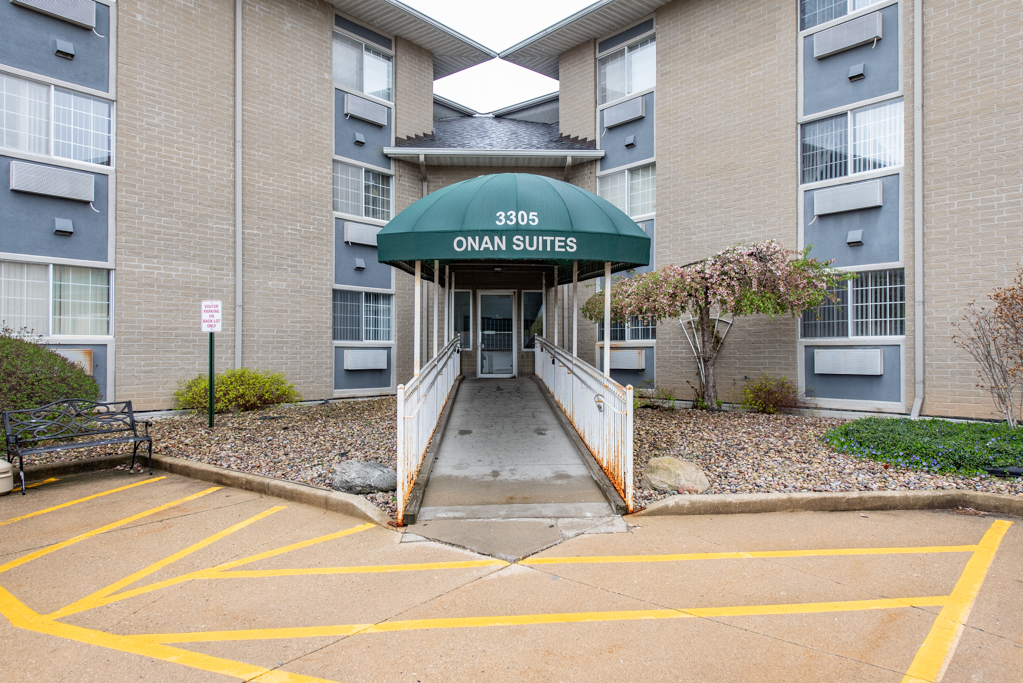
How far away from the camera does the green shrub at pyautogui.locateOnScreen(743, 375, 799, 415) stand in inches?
455

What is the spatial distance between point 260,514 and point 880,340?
10425 millimetres

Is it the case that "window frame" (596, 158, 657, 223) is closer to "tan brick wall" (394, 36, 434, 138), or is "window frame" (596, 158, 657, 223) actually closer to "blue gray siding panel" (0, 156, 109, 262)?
"tan brick wall" (394, 36, 434, 138)

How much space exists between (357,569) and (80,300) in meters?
9.41

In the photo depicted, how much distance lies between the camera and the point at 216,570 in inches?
185

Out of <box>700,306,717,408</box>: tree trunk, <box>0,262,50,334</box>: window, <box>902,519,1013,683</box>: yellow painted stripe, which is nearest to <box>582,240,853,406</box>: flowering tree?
<box>700,306,717,408</box>: tree trunk

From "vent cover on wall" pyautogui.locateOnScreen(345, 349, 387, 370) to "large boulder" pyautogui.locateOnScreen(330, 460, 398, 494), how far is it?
7.78 meters

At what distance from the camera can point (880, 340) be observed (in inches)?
428

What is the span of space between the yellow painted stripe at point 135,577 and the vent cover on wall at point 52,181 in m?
8.21

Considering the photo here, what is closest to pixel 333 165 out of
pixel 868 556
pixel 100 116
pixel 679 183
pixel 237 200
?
pixel 237 200

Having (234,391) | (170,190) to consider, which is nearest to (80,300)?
(170,190)

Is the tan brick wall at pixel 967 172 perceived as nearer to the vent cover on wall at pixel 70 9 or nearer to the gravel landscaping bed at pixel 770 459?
the gravel landscaping bed at pixel 770 459

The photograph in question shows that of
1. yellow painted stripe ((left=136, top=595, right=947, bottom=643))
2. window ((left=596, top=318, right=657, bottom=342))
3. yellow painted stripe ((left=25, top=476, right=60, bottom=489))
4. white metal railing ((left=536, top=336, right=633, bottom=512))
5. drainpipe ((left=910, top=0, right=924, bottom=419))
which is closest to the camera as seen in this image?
yellow painted stripe ((left=136, top=595, right=947, bottom=643))

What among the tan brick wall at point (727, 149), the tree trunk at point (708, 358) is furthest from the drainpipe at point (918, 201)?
the tree trunk at point (708, 358)

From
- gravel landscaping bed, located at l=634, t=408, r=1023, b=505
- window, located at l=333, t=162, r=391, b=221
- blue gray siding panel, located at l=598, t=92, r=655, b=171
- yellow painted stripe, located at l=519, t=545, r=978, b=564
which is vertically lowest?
yellow painted stripe, located at l=519, t=545, r=978, b=564
